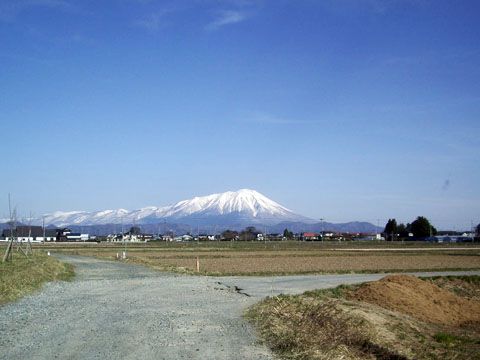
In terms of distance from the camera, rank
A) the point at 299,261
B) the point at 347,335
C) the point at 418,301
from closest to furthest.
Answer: the point at 347,335 → the point at 418,301 → the point at 299,261

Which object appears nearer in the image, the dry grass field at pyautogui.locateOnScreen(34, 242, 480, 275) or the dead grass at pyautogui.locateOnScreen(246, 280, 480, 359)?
the dead grass at pyautogui.locateOnScreen(246, 280, 480, 359)

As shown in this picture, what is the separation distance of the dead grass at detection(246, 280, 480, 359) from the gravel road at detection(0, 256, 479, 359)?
0.63 meters

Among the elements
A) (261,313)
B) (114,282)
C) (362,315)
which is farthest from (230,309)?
(114,282)

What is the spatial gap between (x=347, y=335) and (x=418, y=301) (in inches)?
443

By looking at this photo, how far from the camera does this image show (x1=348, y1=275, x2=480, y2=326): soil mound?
828 inches

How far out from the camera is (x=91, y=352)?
10.5 metres

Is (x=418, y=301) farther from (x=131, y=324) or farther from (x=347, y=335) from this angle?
(x=131, y=324)

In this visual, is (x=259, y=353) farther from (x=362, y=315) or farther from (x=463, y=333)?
(x=463, y=333)

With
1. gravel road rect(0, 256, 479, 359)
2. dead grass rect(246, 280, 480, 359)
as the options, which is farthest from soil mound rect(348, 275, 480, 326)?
gravel road rect(0, 256, 479, 359)

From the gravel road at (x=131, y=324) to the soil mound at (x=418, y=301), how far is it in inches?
158

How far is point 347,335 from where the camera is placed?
40.1ft

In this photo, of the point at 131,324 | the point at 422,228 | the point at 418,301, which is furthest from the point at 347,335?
the point at 422,228

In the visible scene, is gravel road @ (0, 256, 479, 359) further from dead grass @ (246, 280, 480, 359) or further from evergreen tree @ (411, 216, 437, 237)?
evergreen tree @ (411, 216, 437, 237)

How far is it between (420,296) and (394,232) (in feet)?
595
